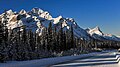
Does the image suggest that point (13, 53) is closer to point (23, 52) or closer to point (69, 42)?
point (23, 52)

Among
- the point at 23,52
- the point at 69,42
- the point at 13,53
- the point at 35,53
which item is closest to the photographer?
the point at 13,53

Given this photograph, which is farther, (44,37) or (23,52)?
(44,37)

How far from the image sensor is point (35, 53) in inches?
1966

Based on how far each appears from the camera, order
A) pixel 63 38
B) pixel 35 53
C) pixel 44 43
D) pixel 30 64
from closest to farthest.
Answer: pixel 30 64
pixel 35 53
pixel 44 43
pixel 63 38

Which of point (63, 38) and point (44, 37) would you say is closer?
point (44, 37)

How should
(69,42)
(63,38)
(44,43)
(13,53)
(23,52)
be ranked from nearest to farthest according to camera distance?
(13,53) → (23,52) → (44,43) → (63,38) → (69,42)

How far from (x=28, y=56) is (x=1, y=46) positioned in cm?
1134

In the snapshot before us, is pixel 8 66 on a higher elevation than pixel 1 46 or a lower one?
lower

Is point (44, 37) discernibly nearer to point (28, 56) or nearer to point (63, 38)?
point (63, 38)

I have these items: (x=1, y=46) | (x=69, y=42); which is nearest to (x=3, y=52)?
(x=1, y=46)

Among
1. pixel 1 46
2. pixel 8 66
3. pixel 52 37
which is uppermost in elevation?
pixel 52 37

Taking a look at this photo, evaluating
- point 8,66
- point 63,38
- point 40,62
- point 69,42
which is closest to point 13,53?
point 40,62

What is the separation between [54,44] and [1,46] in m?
63.2

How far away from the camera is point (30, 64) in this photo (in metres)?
28.8
